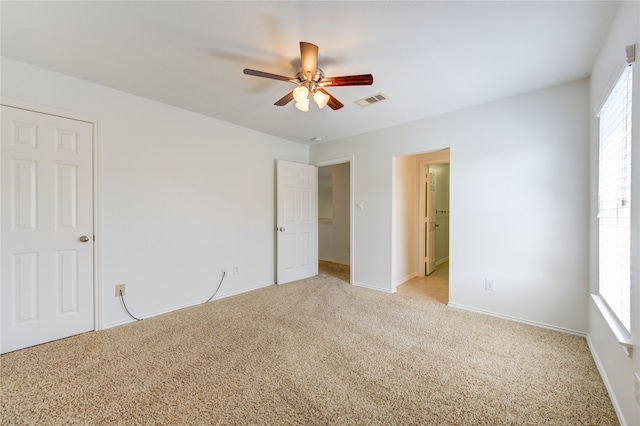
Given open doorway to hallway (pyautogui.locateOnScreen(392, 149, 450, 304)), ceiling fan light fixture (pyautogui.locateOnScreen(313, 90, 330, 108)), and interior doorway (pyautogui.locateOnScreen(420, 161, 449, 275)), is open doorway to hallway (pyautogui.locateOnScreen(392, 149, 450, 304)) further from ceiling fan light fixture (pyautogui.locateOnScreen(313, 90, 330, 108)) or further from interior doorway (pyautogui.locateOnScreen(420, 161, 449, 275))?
ceiling fan light fixture (pyautogui.locateOnScreen(313, 90, 330, 108))

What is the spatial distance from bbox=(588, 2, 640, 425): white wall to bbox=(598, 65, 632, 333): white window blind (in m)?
0.12

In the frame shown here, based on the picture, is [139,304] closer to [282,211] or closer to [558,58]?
[282,211]

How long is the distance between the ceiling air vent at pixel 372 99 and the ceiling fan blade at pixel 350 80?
2.73ft

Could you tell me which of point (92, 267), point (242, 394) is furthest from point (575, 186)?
point (92, 267)

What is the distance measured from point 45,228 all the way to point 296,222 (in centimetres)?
290

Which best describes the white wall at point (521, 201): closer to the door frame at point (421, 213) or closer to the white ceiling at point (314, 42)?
the white ceiling at point (314, 42)

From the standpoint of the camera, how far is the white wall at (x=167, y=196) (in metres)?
2.46

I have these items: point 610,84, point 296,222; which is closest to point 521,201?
point 610,84

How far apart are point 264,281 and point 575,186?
391 centimetres

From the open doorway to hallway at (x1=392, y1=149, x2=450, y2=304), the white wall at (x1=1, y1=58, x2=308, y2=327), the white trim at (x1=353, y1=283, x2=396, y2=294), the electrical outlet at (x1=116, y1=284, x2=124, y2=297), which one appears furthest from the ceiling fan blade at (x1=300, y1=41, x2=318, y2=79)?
the white trim at (x1=353, y1=283, x2=396, y2=294)

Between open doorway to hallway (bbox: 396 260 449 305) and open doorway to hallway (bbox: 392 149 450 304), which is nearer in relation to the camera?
open doorway to hallway (bbox: 396 260 449 305)

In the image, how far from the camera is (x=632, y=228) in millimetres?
1272

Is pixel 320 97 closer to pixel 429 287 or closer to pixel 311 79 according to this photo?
pixel 311 79

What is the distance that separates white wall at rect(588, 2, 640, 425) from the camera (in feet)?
3.96
